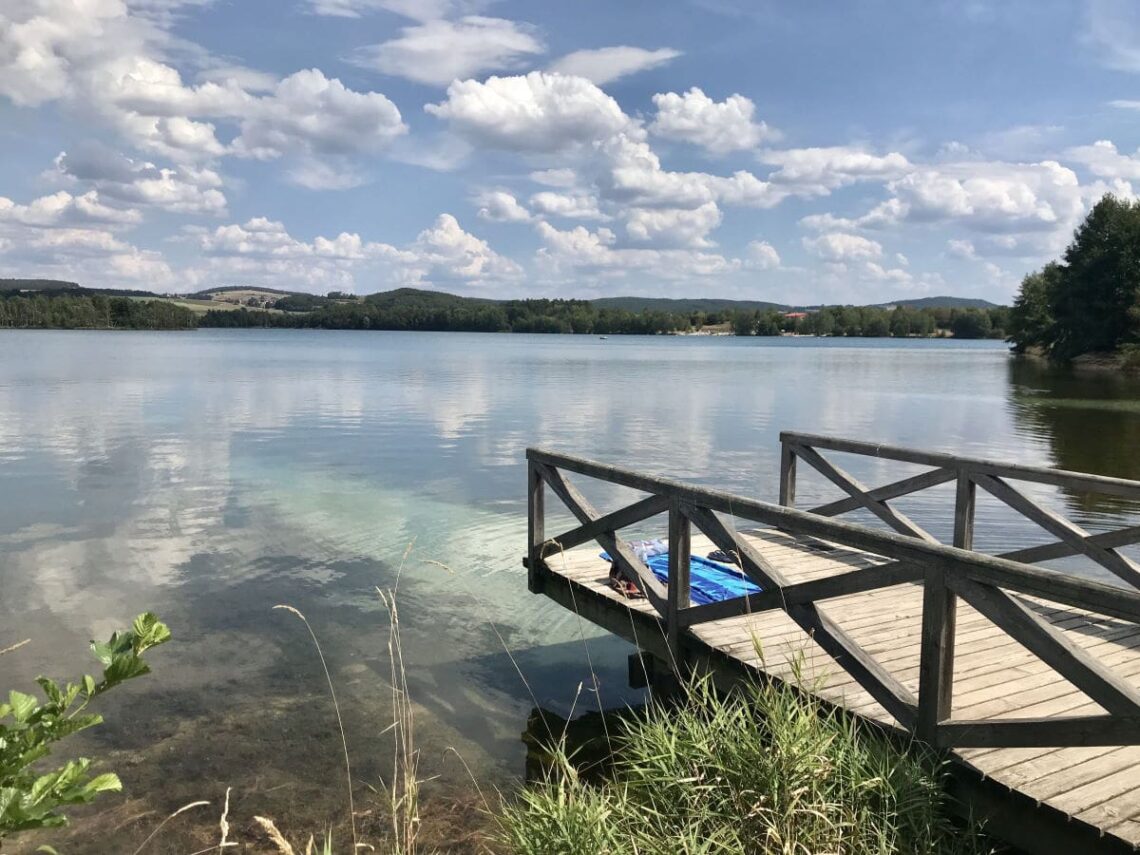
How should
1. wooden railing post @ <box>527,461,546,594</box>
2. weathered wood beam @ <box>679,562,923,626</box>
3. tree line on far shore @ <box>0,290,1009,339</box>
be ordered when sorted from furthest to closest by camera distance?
tree line on far shore @ <box>0,290,1009,339</box>
wooden railing post @ <box>527,461,546,594</box>
weathered wood beam @ <box>679,562,923,626</box>

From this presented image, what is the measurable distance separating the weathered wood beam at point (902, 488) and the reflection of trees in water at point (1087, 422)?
635 centimetres

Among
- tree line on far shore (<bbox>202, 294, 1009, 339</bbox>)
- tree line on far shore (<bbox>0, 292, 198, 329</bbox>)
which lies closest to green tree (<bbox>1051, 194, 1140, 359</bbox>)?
tree line on far shore (<bbox>202, 294, 1009, 339</bbox>)

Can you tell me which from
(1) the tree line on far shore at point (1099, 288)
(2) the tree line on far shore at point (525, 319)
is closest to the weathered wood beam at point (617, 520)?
(1) the tree line on far shore at point (1099, 288)

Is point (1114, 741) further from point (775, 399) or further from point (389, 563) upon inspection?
point (775, 399)

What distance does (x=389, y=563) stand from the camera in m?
12.0

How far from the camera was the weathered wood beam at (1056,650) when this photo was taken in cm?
376

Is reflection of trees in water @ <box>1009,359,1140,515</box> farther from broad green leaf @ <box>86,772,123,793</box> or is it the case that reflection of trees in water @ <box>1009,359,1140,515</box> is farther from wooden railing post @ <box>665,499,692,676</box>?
broad green leaf @ <box>86,772,123,793</box>

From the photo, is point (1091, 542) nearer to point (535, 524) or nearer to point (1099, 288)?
point (535, 524)

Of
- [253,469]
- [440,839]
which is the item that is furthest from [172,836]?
[253,469]

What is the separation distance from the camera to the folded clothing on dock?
7.78m

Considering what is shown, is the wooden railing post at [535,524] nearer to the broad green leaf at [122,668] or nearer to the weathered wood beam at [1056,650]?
the weathered wood beam at [1056,650]

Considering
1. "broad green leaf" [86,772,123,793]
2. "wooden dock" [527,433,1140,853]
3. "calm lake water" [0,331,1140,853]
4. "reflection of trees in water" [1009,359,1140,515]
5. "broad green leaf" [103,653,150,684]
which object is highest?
"broad green leaf" [103,653,150,684]

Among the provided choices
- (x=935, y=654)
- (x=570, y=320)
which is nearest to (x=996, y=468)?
(x=935, y=654)

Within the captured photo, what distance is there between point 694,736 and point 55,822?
312 centimetres
